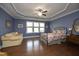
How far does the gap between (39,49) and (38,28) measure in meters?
0.37

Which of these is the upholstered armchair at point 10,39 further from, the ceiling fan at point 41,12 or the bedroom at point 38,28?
the ceiling fan at point 41,12

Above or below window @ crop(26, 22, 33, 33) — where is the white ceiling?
above

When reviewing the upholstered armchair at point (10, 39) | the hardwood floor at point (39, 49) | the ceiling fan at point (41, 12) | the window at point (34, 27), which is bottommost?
the hardwood floor at point (39, 49)

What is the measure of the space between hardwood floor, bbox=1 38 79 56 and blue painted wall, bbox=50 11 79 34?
13.8 inches

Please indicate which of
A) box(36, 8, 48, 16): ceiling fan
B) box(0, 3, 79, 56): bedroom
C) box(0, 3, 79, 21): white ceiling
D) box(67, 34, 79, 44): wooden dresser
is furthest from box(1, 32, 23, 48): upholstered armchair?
box(67, 34, 79, 44): wooden dresser

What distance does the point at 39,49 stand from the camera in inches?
60.1

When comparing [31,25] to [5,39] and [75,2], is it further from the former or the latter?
[75,2]

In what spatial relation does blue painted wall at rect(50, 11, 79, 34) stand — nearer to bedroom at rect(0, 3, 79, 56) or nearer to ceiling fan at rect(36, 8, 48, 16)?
bedroom at rect(0, 3, 79, 56)

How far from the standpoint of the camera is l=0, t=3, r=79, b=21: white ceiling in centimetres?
146

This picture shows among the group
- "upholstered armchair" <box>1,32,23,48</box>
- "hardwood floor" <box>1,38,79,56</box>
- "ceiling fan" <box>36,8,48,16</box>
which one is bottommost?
"hardwood floor" <box>1,38,79,56</box>

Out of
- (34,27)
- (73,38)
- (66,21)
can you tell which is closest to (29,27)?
(34,27)

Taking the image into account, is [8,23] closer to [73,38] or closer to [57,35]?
[57,35]

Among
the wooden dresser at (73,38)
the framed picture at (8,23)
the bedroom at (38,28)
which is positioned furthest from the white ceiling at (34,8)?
the wooden dresser at (73,38)

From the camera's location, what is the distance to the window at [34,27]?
1.56m
